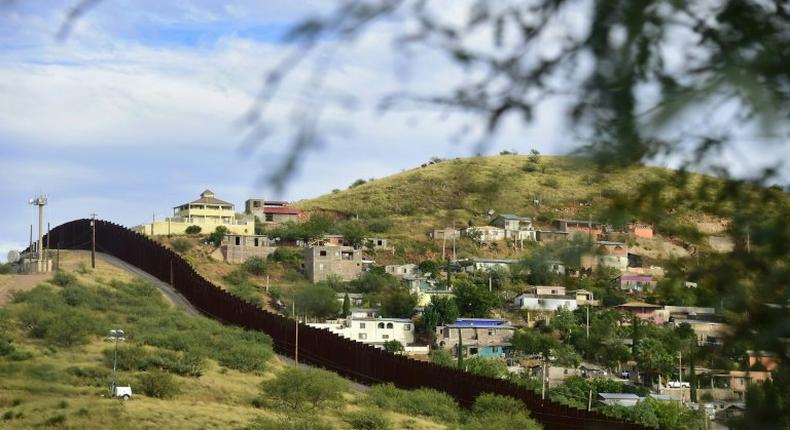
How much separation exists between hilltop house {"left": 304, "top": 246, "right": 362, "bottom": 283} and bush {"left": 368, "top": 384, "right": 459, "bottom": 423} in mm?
32049

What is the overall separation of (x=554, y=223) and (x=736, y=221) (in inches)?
33.4

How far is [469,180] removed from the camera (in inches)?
123

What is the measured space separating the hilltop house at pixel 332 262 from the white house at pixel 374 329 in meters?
9.33

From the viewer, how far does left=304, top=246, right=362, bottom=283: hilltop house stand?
66812mm

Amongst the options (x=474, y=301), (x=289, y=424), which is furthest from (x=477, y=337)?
(x=289, y=424)

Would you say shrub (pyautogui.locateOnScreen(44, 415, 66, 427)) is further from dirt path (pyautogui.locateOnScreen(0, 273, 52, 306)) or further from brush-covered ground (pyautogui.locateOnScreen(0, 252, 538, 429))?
dirt path (pyautogui.locateOnScreen(0, 273, 52, 306))

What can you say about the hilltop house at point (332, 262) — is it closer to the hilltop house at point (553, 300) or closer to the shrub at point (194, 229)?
the shrub at point (194, 229)

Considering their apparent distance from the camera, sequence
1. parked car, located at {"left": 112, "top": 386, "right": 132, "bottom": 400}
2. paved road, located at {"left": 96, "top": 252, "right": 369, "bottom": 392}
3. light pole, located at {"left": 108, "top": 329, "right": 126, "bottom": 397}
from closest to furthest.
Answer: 1. parked car, located at {"left": 112, "top": 386, "right": 132, "bottom": 400}
2. light pole, located at {"left": 108, "top": 329, "right": 126, "bottom": 397}
3. paved road, located at {"left": 96, "top": 252, "right": 369, "bottom": 392}

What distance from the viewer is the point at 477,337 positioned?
54344 millimetres

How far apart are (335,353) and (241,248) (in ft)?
108

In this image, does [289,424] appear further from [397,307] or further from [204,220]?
[204,220]

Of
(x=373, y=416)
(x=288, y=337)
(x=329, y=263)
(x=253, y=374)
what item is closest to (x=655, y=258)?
(x=373, y=416)

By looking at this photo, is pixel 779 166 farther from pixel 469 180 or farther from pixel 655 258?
pixel 469 180

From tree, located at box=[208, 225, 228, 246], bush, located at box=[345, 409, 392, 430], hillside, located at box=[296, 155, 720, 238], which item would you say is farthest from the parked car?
tree, located at box=[208, 225, 228, 246]
